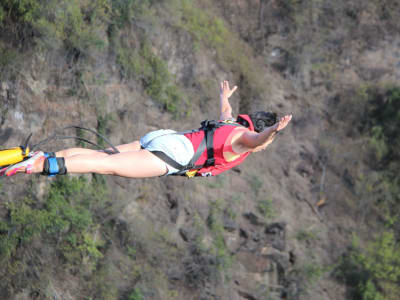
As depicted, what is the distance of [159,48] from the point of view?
12125 millimetres

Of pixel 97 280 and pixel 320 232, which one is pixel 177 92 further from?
pixel 320 232

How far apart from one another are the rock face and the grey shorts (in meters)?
4.36

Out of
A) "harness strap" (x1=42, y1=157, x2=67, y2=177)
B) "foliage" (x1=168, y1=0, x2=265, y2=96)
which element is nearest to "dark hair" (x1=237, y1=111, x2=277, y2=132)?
"harness strap" (x1=42, y1=157, x2=67, y2=177)

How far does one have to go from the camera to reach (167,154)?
16.1 feet

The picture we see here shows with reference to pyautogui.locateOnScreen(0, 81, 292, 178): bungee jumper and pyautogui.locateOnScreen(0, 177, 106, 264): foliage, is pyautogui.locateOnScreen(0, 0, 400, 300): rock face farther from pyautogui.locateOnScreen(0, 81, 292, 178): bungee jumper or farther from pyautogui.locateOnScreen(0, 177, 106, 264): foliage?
pyautogui.locateOnScreen(0, 81, 292, 178): bungee jumper

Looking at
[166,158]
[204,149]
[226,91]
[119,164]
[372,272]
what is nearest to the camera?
[119,164]

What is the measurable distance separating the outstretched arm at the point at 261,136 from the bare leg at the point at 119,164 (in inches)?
31.2

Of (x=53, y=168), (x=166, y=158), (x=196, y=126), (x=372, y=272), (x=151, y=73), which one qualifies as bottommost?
(x=53, y=168)

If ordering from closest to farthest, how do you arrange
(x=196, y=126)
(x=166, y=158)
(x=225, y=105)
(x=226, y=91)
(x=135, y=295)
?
(x=166, y=158), (x=225, y=105), (x=226, y=91), (x=135, y=295), (x=196, y=126)

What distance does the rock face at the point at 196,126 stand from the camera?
939cm

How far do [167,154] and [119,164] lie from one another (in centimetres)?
47

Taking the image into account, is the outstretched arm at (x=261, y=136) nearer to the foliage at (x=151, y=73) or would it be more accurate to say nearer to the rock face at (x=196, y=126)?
the rock face at (x=196, y=126)

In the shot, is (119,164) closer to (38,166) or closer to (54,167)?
(54,167)

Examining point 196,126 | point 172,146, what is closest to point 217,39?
point 196,126
